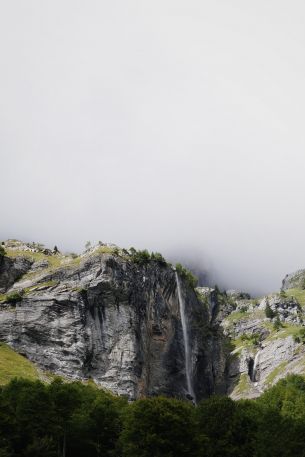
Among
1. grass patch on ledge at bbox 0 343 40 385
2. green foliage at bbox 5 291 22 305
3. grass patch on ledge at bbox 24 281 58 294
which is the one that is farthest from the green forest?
grass patch on ledge at bbox 24 281 58 294

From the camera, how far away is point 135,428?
8481cm

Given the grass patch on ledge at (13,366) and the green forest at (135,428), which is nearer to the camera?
the green forest at (135,428)

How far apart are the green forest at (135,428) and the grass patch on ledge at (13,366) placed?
44274 mm

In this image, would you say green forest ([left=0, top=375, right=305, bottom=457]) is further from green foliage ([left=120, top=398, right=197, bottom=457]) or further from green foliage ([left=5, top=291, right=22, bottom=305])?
green foliage ([left=5, top=291, right=22, bottom=305])

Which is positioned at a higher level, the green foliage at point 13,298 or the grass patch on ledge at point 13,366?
the green foliage at point 13,298

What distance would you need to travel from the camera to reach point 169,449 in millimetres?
82938

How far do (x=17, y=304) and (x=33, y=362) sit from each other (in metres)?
25.2

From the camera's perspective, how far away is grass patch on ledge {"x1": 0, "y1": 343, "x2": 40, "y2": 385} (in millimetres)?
147988

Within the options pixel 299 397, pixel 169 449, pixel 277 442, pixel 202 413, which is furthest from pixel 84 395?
pixel 299 397

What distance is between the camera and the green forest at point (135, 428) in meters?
82.4

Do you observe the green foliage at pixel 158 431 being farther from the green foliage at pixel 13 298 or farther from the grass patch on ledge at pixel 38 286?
the grass patch on ledge at pixel 38 286

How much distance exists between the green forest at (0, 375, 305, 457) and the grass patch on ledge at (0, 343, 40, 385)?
44.3 m

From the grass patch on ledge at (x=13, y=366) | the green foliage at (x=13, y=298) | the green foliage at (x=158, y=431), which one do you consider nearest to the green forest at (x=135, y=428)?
the green foliage at (x=158, y=431)

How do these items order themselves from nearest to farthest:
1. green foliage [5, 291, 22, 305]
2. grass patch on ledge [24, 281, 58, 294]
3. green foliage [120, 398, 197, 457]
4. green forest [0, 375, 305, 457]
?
1. green foliage [120, 398, 197, 457]
2. green forest [0, 375, 305, 457]
3. green foliage [5, 291, 22, 305]
4. grass patch on ledge [24, 281, 58, 294]
